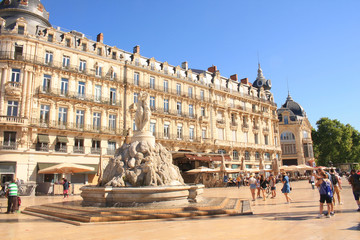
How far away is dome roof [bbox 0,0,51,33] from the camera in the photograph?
26.4 meters

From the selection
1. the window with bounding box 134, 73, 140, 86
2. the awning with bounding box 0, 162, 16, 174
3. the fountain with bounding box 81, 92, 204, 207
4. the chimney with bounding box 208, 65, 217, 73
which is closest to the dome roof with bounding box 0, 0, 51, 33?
the window with bounding box 134, 73, 140, 86

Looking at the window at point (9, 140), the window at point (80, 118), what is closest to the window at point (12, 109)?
the window at point (9, 140)

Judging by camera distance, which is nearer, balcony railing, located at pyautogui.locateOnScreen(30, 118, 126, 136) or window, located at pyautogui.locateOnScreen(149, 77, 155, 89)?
balcony railing, located at pyautogui.locateOnScreen(30, 118, 126, 136)

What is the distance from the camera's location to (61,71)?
26984 mm

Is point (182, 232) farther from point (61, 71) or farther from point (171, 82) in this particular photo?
point (171, 82)

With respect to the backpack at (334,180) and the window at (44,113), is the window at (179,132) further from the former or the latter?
the backpack at (334,180)

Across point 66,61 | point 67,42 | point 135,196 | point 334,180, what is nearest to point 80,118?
point 66,61

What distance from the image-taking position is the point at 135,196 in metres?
9.81

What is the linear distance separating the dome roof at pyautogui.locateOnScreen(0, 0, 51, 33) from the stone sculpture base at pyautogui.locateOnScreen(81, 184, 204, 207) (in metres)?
22.5

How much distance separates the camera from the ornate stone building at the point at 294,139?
5472 cm

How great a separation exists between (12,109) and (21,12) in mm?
9380

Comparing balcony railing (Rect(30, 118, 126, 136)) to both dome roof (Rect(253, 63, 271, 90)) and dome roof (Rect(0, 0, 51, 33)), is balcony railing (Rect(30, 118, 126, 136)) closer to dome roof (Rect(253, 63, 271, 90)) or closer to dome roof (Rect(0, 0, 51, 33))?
dome roof (Rect(0, 0, 51, 33))

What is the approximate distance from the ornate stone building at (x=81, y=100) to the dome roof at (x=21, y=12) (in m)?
0.08

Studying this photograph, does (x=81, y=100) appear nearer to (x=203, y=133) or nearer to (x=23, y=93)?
(x=23, y=93)
